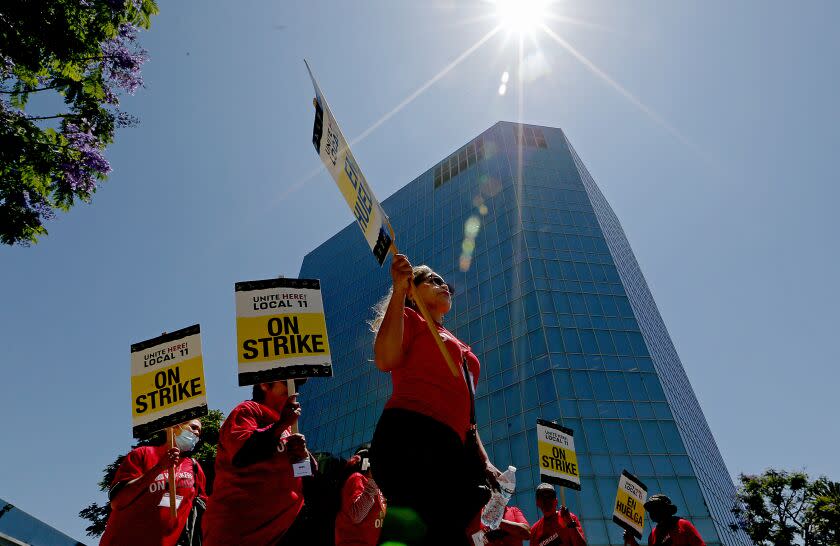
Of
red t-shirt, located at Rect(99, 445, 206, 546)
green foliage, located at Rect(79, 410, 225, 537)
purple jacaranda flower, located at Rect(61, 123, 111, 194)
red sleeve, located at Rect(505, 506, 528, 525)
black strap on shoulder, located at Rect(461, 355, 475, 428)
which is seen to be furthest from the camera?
green foliage, located at Rect(79, 410, 225, 537)

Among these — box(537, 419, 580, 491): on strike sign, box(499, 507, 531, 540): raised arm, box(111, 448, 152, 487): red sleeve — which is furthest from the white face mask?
box(537, 419, 580, 491): on strike sign

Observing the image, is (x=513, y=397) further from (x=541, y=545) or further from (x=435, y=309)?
(x=435, y=309)

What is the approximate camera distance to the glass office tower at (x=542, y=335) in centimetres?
2555

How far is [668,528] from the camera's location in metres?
5.45

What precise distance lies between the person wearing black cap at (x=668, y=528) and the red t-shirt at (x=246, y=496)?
4.41 m

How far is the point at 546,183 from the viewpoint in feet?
135

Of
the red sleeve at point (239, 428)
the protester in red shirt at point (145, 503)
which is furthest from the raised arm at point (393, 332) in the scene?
the protester in red shirt at point (145, 503)

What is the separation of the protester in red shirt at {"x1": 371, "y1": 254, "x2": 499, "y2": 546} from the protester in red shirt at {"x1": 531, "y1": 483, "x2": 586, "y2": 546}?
4.09 meters

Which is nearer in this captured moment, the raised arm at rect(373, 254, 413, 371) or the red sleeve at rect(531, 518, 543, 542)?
the raised arm at rect(373, 254, 413, 371)

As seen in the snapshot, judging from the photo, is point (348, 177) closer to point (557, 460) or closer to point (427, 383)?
point (427, 383)

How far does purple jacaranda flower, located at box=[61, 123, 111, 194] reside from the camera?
7.91 m

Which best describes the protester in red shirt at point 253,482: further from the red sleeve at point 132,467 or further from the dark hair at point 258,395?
the red sleeve at point 132,467

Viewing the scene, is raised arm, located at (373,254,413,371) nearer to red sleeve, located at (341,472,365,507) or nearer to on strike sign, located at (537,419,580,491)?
red sleeve, located at (341,472,365,507)

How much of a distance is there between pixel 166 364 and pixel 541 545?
4751mm
